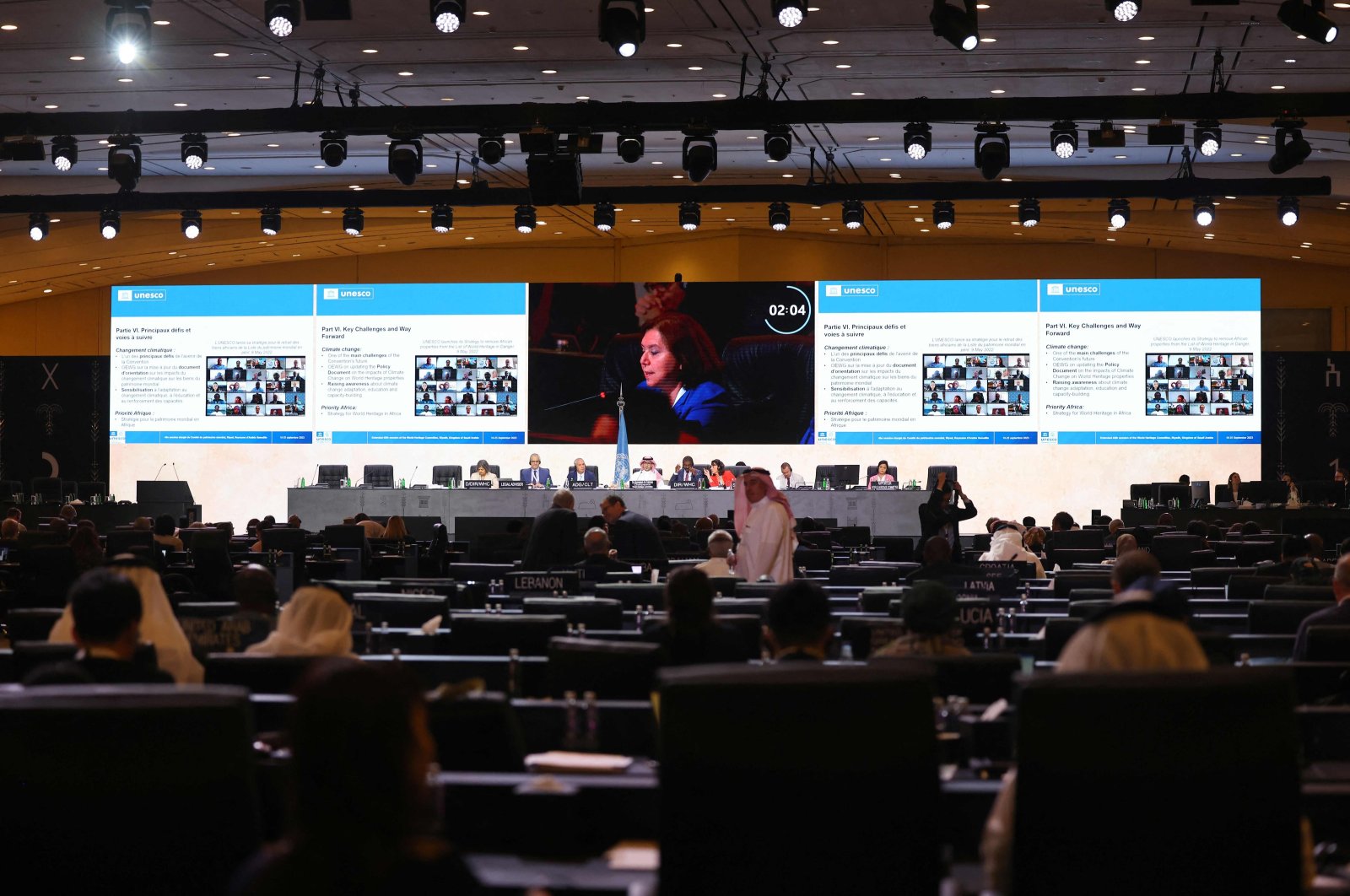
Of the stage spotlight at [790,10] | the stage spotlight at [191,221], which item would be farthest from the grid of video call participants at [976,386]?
the stage spotlight at [790,10]

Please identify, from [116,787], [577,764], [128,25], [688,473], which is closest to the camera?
[116,787]

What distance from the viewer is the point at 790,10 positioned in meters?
9.15

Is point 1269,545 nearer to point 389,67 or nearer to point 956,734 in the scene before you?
point 389,67

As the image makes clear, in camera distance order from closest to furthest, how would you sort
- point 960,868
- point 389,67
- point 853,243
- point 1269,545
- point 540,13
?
point 960,868
point 540,13
point 1269,545
point 389,67
point 853,243

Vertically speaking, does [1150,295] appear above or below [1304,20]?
below

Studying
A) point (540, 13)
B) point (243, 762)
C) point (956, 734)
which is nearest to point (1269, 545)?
point (540, 13)

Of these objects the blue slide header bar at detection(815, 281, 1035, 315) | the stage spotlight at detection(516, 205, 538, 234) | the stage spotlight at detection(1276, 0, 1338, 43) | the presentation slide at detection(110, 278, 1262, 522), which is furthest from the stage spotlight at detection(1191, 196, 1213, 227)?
the stage spotlight at detection(516, 205, 538, 234)

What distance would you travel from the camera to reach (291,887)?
5.19 feet

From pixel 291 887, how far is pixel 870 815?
0.90 m

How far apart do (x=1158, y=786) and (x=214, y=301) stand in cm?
2094

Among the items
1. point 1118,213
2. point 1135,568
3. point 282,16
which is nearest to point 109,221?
point 282,16

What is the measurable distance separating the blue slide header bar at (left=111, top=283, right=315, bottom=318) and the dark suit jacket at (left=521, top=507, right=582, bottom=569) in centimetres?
1195

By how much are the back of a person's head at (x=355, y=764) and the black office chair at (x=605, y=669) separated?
245 cm

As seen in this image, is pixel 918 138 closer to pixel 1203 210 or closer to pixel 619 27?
pixel 619 27
